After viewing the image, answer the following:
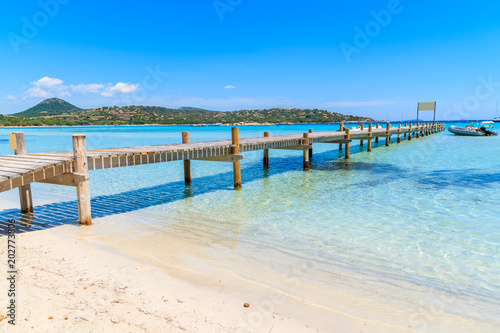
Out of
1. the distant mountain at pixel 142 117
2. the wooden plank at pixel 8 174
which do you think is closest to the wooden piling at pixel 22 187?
the wooden plank at pixel 8 174

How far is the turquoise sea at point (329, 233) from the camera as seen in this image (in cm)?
529

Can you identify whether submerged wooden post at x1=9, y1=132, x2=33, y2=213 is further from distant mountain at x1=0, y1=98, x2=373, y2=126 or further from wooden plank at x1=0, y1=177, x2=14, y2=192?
distant mountain at x1=0, y1=98, x2=373, y2=126

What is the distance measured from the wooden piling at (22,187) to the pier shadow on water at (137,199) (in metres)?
0.24

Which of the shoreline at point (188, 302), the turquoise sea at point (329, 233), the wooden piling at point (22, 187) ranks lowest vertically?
the turquoise sea at point (329, 233)

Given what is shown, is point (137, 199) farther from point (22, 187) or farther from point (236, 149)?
point (236, 149)

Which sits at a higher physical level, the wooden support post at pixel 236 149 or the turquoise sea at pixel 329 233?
the wooden support post at pixel 236 149

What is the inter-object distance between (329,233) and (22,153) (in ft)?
30.9

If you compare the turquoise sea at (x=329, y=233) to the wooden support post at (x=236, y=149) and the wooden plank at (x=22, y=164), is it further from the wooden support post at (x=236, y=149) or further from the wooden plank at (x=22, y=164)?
the wooden plank at (x=22, y=164)

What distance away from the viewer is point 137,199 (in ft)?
40.3

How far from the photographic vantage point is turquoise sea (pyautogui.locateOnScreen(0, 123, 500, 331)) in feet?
17.3

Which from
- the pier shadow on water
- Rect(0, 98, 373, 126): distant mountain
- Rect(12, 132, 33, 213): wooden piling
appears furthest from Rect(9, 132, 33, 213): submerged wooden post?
Rect(0, 98, 373, 126): distant mountain

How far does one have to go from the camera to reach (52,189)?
548 inches

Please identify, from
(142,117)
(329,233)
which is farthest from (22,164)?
(142,117)

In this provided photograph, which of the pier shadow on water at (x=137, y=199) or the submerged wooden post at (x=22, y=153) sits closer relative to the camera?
the pier shadow on water at (x=137, y=199)
